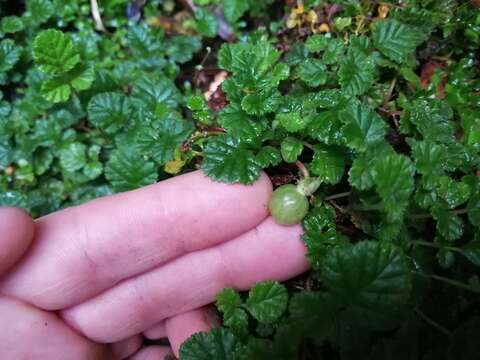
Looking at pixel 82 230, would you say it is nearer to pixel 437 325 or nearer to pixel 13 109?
pixel 13 109

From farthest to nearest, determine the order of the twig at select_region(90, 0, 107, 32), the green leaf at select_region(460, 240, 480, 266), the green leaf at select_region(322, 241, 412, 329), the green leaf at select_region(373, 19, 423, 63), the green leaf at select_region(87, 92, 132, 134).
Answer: the twig at select_region(90, 0, 107, 32) < the green leaf at select_region(87, 92, 132, 134) < the green leaf at select_region(373, 19, 423, 63) < the green leaf at select_region(460, 240, 480, 266) < the green leaf at select_region(322, 241, 412, 329)

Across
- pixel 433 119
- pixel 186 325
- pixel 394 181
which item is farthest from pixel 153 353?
pixel 433 119

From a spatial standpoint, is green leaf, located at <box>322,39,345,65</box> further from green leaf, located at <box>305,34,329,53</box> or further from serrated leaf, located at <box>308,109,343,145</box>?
serrated leaf, located at <box>308,109,343,145</box>

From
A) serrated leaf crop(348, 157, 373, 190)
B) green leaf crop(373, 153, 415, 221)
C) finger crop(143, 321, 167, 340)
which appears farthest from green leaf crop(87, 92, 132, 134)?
green leaf crop(373, 153, 415, 221)

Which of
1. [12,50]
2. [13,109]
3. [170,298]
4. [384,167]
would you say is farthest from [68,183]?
[384,167]

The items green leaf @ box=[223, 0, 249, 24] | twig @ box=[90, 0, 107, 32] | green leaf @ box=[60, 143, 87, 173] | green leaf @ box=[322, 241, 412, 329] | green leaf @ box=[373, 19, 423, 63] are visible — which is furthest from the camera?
twig @ box=[90, 0, 107, 32]

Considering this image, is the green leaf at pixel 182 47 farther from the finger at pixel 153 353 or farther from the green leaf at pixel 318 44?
the finger at pixel 153 353

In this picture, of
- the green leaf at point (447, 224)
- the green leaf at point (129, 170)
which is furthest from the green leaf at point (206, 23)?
the green leaf at point (447, 224)
